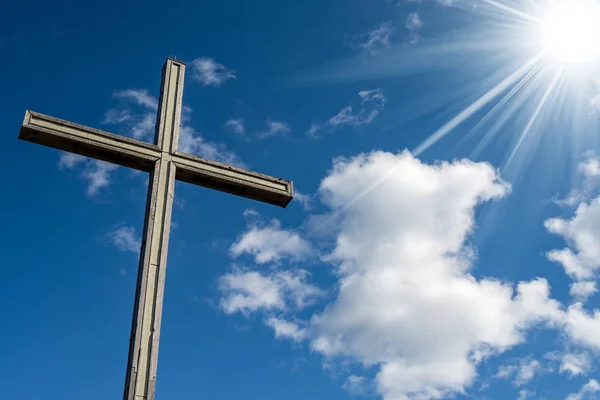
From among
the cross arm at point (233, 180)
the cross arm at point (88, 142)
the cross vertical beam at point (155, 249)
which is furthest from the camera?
the cross arm at point (233, 180)

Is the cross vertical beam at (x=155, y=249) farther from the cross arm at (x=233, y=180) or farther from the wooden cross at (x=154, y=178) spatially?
the cross arm at (x=233, y=180)

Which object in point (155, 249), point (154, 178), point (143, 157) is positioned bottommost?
point (155, 249)

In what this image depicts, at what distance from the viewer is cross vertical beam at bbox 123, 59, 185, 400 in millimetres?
8281

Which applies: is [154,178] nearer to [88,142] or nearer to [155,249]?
[88,142]

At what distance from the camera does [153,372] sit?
8.29 m

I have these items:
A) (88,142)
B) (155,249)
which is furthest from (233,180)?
(88,142)

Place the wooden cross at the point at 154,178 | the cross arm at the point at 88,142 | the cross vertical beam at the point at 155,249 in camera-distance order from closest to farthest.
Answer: the cross vertical beam at the point at 155,249
the wooden cross at the point at 154,178
the cross arm at the point at 88,142

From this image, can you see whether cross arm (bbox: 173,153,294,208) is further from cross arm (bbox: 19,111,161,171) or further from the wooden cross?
cross arm (bbox: 19,111,161,171)

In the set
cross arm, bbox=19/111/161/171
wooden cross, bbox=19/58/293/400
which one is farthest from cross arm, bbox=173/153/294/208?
cross arm, bbox=19/111/161/171

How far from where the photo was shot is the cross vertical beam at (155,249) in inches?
326

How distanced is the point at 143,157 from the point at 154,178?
0.38 meters

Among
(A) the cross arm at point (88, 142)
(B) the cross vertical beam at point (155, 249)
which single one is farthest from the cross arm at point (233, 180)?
(A) the cross arm at point (88, 142)

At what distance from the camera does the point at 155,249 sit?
9211 mm

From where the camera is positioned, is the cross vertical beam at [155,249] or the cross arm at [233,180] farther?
the cross arm at [233,180]
